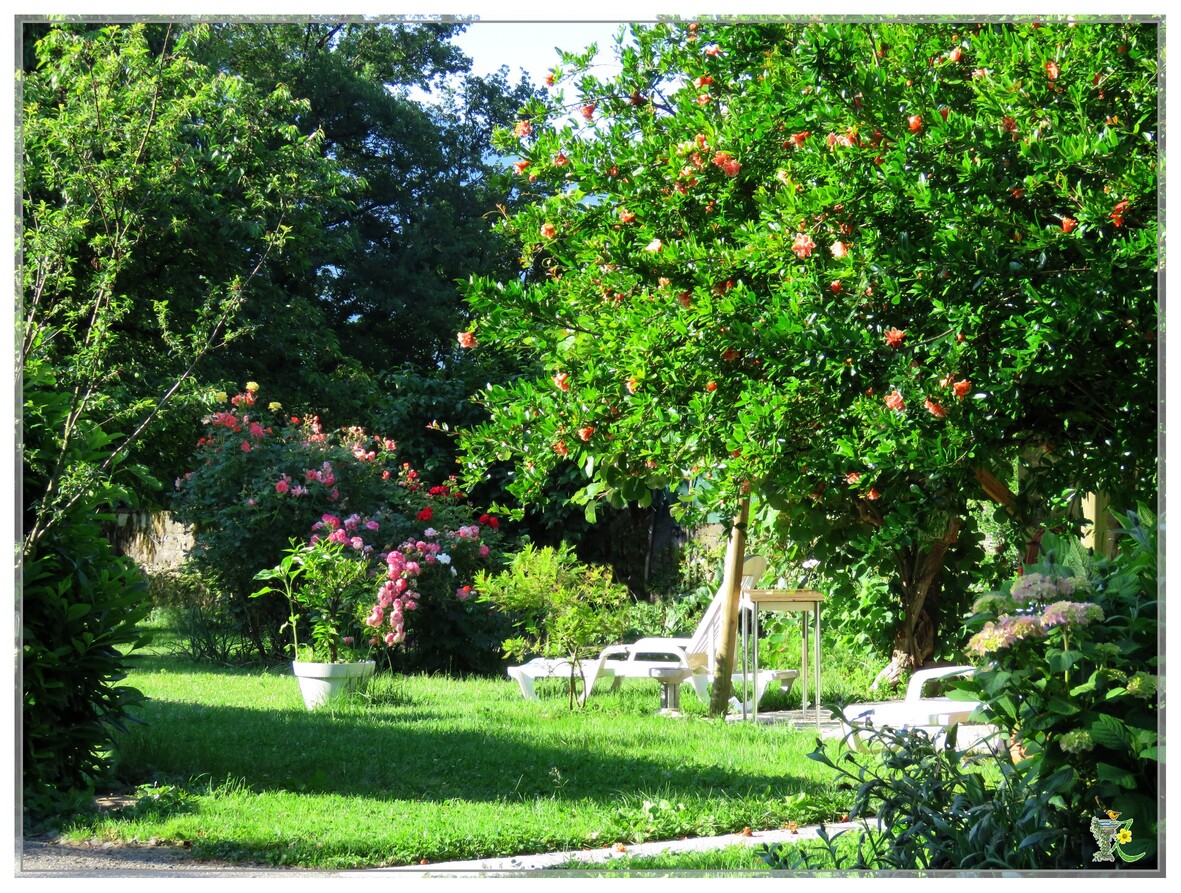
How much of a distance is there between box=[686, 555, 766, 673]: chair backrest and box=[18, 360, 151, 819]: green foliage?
3.00 m

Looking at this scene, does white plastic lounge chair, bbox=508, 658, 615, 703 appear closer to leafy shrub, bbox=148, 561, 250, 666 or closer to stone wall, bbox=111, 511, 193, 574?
leafy shrub, bbox=148, 561, 250, 666

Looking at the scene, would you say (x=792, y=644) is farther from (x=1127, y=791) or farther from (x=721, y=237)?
(x=1127, y=791)

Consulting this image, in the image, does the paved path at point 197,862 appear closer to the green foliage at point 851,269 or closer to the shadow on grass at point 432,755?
the shadow on grass at point 432,755

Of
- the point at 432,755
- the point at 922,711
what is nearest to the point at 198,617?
the point at 432,755

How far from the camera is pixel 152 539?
9594 millimetres

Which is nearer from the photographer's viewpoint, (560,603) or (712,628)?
(560,603)

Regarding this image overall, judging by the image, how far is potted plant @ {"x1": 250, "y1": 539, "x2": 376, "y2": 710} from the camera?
5.79 meters

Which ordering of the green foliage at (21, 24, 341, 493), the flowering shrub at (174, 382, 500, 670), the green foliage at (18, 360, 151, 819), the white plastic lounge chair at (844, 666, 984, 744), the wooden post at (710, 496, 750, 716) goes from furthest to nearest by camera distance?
1. the flowering shrub at (174, 382, 500, 670)
2. the wooden post at (710, 496, 750, 716)
3. the white plastic lounge chair at (844, 666, 984, 744)
4. the green foliage at (21, 24, 341, 493)
5. the green foliage at (18, 360, 151, 819)

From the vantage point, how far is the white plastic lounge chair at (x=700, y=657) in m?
5.69

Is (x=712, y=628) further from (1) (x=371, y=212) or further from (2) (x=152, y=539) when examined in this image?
(2) (x=152, y=539)

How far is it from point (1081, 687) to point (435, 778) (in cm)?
253

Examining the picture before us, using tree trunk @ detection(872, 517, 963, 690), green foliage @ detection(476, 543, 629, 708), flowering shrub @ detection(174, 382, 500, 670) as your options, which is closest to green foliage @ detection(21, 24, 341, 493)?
flowering shrub @ detection(174, 382, 500, 670)

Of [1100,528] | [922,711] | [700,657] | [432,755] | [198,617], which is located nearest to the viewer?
[922,711]

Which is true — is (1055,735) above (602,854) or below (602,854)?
above
